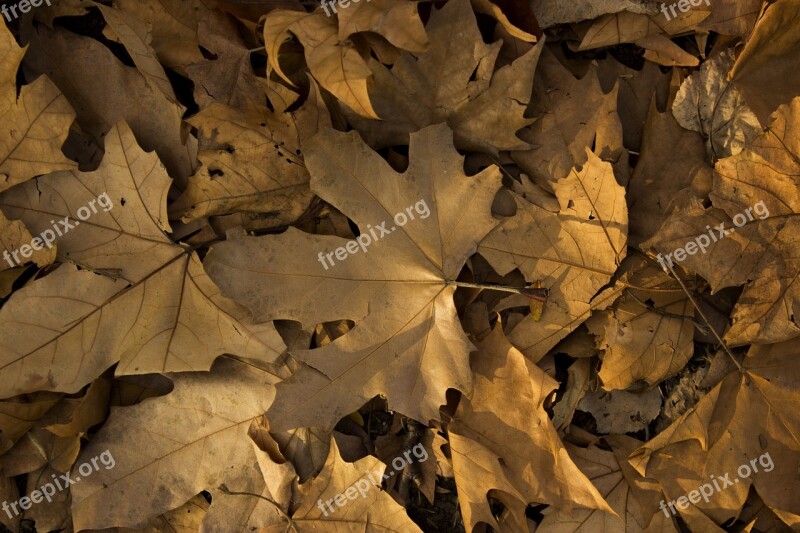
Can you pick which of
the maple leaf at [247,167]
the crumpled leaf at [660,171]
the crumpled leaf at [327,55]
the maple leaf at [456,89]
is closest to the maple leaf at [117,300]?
the maple leaf at [247,167]

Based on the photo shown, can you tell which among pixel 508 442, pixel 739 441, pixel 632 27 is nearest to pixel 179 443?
pixel 508 442

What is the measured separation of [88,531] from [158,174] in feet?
3.67

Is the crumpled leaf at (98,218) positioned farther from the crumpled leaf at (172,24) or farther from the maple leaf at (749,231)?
the maple leaf at (749,231)

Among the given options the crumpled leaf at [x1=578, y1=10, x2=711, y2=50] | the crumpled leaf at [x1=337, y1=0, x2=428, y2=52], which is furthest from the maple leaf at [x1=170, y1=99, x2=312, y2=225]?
the crumpled leaf at [x1=578, y1=10, x2=711, y2=50]

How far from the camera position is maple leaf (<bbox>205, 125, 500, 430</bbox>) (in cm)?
168

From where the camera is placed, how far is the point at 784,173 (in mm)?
1597

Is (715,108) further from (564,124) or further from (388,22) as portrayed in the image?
(388,22)

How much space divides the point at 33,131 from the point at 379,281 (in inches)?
41.4

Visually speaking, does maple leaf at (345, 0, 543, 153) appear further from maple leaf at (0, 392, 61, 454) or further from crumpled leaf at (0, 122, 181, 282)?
maple leaf at (0, 392, 61, 454)

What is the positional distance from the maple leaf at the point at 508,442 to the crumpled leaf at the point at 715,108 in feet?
2.61

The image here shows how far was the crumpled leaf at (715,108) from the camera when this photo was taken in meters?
1.73

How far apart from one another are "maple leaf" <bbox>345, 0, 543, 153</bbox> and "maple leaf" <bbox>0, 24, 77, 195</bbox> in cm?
81

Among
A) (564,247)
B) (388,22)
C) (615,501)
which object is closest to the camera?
(388,22)

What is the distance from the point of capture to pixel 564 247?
1.70 m
